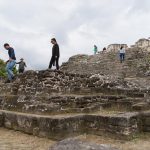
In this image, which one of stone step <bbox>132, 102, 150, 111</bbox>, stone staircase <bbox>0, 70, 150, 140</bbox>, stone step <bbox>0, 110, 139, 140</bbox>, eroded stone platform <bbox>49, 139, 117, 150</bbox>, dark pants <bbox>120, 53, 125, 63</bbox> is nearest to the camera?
eroded stone platform <bbox>49, 139, 117, 150</bbox>

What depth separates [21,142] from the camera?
8258 millimetres

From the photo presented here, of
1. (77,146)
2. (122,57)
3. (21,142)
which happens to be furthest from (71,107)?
(122,57)

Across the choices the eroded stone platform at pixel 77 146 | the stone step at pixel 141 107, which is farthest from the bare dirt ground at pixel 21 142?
the stone step at pixel 141 107

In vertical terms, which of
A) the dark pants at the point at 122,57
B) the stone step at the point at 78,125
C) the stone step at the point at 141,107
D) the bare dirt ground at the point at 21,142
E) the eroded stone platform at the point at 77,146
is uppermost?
the dark pants at the point at 122,57

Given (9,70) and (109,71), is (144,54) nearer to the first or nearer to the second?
(109,71)

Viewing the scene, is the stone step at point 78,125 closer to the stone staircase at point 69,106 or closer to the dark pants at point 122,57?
the stone staircase at point 69,106

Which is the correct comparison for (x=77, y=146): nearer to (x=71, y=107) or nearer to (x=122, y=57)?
(x=71, y=107)

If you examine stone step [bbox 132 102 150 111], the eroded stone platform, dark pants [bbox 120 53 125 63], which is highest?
dark pants [bbox 120 53 125 63]

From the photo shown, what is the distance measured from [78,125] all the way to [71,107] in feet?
5.61

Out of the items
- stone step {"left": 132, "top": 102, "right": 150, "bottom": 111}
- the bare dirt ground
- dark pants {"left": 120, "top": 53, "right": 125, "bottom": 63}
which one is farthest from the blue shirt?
dark pants {"left": 120, "top": 53, "right": 125, "bottom": 63}

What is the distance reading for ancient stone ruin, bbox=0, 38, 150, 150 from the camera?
25.1 feet

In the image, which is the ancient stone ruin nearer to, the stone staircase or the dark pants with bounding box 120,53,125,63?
the stone staircase

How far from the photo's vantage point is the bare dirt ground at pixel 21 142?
764 centimetres

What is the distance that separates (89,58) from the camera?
29.9 metres
